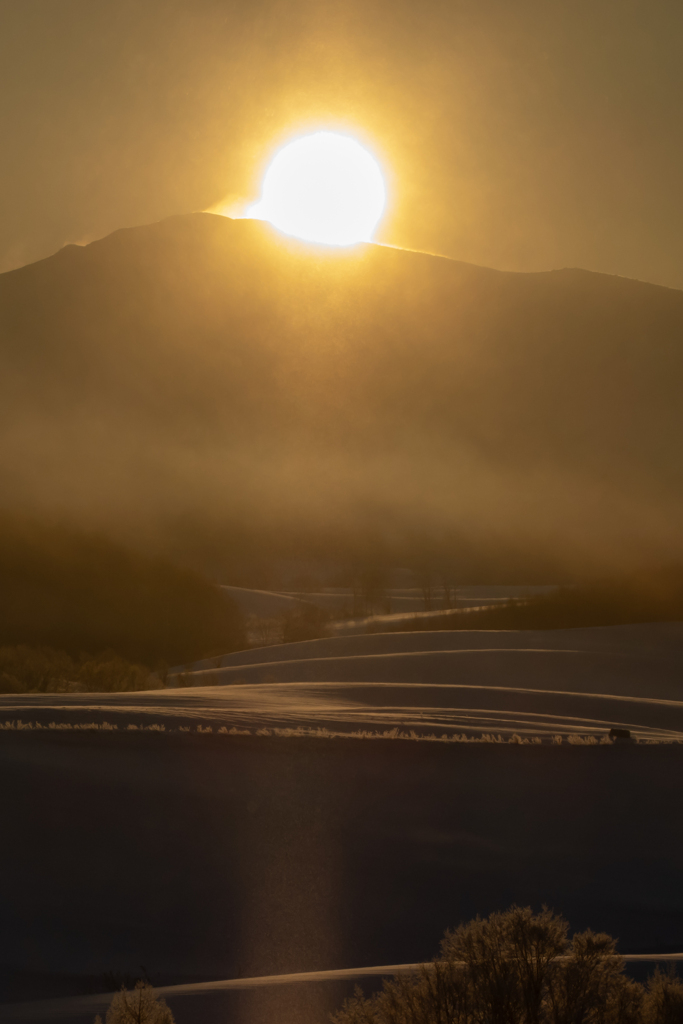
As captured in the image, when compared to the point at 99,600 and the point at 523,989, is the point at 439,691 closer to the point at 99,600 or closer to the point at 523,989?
the point at 523,989

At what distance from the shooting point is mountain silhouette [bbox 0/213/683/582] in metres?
113

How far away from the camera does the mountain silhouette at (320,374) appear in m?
113

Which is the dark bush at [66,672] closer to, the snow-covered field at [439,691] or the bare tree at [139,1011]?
the snow-covered field at [439,691]

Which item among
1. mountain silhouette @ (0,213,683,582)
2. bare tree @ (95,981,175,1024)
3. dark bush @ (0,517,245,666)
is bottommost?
bare tree @ (95,981,175,1024)

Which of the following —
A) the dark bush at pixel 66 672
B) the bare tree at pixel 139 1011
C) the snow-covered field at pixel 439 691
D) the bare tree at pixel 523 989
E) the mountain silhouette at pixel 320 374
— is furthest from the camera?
the mountain silhouette at pixel 320 374

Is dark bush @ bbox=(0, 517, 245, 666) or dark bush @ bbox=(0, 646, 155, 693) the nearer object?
dark bush @ bbox=(0, 646, 155, 693)

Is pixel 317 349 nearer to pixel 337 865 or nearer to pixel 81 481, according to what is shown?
pixel 81 481

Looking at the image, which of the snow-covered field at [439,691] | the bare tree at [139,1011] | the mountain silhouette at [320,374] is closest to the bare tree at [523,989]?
the bare tree at [139,1011]

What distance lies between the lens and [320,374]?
5876 inches

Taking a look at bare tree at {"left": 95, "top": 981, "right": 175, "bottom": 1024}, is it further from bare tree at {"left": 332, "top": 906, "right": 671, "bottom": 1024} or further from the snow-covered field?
Result: the snow-covered field

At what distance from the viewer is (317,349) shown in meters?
151

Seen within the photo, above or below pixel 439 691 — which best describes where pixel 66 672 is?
above

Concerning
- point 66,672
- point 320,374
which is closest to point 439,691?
point 66,672

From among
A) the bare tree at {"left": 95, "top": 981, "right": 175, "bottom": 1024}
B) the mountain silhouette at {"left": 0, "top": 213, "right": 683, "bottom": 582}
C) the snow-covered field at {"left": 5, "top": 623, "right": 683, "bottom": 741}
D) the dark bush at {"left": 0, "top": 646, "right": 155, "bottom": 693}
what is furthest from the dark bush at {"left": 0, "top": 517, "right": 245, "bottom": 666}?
the mountain silhouette at {"left": 0, "top": 213, "right": 683, "bottom": 582}
